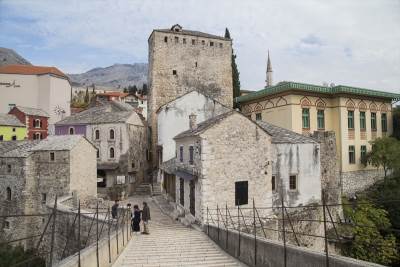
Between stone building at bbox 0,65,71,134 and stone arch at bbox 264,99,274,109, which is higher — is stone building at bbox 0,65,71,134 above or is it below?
above

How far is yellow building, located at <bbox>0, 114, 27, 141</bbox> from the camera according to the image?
39.7 meters

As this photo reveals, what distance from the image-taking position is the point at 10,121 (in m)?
40.5

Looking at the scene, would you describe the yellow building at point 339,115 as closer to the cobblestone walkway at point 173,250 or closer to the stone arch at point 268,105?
the stone arch at point 268,105

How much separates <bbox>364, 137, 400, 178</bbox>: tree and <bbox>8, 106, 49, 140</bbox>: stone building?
4061 centimetres

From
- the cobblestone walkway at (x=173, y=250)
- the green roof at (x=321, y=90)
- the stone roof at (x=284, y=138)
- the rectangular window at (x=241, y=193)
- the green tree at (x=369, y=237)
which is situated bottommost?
the green tree at (x=369, y=237)

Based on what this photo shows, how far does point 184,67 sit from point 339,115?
663 inches

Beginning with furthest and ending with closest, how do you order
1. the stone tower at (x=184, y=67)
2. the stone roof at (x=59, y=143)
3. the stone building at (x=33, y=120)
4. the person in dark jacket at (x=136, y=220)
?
the stone building at (x=33, y=120) → the stone tower at (x=184, y=67) → the stone roof at (x=59, y=143) → the person in dark jacket at (x=136, y=220)

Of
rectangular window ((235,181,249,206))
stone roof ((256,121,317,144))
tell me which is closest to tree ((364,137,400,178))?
stone roof ((256,121,317,144))

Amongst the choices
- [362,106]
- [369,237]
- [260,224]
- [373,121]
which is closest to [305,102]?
[362,106]

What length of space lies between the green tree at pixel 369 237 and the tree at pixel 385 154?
6.86 m

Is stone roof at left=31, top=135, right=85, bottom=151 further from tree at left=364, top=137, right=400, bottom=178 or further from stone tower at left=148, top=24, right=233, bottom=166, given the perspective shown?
tree at left=364, top=137, right=400, bottom=178

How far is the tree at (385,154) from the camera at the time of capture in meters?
29.1

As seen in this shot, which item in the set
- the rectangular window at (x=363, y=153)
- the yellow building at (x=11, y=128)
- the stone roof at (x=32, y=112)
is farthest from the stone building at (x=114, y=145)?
the rectangular window at (x=363, y=153)

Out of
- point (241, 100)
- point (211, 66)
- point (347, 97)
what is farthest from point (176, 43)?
point (347, 97)
